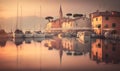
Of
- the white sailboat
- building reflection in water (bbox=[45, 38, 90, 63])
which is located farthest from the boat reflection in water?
building reflection in water (bbox=[45, 38, 90, 63])

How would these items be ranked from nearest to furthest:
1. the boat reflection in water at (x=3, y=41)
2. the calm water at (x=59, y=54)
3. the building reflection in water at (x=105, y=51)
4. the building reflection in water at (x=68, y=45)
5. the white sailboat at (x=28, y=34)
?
the calm water at (x=59, y=54) → the building reflection in water at (x=105, y=51) → the building reflection in water at (x=68, y=45) → the boat reflection in water at (x=3, y=41) → the white sailboat at (x=28, y=34)

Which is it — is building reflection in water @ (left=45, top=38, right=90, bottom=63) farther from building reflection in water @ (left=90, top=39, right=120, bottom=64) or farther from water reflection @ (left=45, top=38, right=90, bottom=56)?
building reflection in water @ (left=90, top=39, right=120, bottom=64)

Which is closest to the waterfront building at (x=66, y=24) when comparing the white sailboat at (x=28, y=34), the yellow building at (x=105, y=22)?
the yellow building at (x=105, y=22)

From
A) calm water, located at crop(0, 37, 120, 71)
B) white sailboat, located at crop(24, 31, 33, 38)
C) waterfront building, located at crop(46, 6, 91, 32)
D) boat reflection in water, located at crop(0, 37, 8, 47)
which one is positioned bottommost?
calm water, located at crop(0, 37, 120, 71)

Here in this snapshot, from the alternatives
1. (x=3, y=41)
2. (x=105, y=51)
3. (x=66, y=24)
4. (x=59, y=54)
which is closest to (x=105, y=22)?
(x=105, y=51)

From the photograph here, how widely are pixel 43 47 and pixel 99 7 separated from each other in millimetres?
1350

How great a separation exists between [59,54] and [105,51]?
0.86m

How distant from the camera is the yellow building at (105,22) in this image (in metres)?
6.01

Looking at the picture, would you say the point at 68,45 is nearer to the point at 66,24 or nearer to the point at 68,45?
the point at 68,45

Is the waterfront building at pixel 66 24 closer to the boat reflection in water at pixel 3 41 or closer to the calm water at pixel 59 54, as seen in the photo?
the calm water at pixel 59 54

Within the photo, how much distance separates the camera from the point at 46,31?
6.07 m

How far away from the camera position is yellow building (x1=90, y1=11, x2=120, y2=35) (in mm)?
6012

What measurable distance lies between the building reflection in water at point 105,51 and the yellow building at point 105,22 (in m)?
0.22

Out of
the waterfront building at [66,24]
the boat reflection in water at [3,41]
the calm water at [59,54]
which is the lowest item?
the calm water at [59,54]
